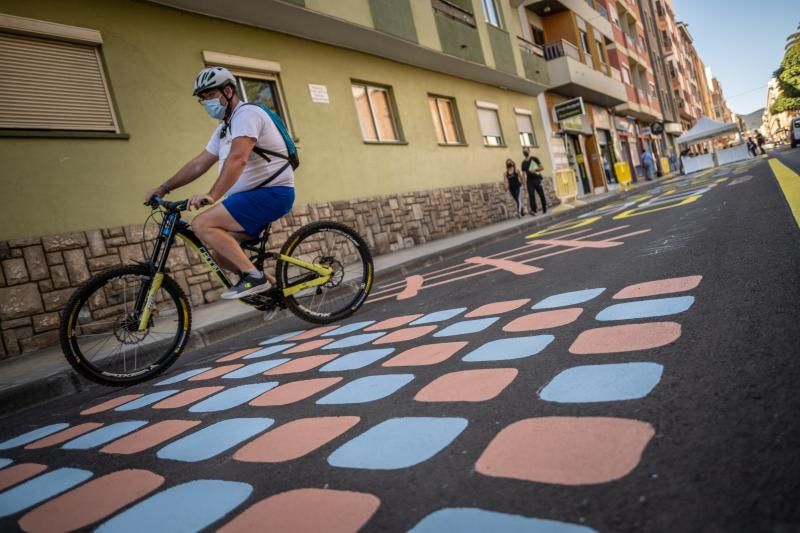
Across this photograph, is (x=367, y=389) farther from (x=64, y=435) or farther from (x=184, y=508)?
(x=64, y=435)

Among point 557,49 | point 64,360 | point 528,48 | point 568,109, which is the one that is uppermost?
point 557,49

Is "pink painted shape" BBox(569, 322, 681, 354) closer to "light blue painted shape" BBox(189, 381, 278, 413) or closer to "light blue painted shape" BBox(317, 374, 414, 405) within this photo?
"light blue painted shape" BBox(317, 374, 414, 405)

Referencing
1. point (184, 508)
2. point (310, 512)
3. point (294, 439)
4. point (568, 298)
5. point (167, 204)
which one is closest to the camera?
point (310, 512)

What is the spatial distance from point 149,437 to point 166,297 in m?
1.51

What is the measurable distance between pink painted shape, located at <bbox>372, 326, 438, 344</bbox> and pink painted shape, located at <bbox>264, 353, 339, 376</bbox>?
0.32 metres

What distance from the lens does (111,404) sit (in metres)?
2.91

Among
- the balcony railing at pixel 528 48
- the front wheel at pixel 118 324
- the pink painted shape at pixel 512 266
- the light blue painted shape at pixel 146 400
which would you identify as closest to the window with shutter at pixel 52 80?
the front wheel at pixel 118 324

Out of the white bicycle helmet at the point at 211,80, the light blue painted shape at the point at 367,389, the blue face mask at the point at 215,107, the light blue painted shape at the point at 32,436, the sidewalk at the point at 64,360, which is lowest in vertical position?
the light blue painted shape at the point at 367,389

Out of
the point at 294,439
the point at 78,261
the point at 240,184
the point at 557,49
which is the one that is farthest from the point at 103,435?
the point at 557,49

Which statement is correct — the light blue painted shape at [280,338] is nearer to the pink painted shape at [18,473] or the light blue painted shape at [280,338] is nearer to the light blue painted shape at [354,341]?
the light blue painted shape at [354,341]

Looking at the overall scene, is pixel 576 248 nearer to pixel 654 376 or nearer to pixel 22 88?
pixel 654 376

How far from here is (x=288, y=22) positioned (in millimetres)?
8555

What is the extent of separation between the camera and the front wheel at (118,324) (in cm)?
312

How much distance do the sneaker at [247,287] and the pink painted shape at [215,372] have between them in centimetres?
51
